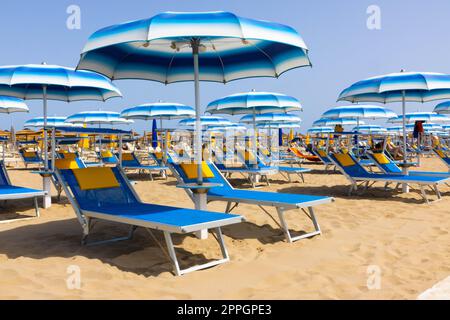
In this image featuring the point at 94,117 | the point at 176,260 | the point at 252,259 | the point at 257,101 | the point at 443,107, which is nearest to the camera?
the point at 176,260

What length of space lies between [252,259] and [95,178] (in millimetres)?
1969

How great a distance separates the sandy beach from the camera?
2895mm

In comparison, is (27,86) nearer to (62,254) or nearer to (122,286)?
(62,254)

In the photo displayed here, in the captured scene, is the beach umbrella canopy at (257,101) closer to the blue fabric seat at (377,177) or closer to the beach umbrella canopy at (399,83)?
the beach umbrella canopy at (399,83)

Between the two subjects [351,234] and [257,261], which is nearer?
[257,261]

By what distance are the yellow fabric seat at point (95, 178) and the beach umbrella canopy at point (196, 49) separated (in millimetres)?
1050

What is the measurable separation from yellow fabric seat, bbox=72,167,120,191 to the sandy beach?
0.54m

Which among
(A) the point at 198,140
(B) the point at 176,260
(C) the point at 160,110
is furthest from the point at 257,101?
(B) the point at 176,260

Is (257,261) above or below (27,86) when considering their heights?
below

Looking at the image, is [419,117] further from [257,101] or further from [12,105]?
[12,105]

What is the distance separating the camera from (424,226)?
5078mm

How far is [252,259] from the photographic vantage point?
380 cm
